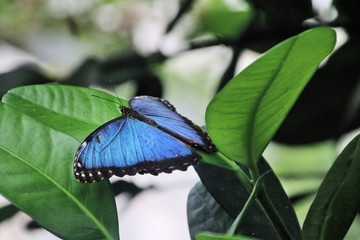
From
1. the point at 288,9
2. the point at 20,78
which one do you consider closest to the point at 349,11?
the point at 288,9

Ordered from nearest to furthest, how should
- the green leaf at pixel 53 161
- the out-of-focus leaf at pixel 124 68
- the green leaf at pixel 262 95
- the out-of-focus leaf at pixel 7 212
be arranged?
the green leaf at pixel 262 95
the green leaf at pixel 53 161
the out-of-focus leaf at pixel 7 212
the out-of-focus leaf at pixel 124 68

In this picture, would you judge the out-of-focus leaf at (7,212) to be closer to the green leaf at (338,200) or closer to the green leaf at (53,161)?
the green leaf at (53,161)

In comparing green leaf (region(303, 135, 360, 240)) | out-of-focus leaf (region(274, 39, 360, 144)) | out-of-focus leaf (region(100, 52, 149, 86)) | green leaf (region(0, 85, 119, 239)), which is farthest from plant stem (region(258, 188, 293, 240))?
out-of-focus leaf (region(100, 52, 149, 86))

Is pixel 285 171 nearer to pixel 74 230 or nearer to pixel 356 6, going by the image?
pixel 356 6

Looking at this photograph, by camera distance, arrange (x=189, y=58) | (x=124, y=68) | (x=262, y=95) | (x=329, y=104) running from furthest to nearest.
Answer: (x=189, y=58)
(x=124, y=68)
(x=329, y=104)
(x=262, y=95)

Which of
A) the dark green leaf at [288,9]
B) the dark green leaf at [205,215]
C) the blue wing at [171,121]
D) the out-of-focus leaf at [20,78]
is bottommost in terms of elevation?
the dark green leaf at [205,215]

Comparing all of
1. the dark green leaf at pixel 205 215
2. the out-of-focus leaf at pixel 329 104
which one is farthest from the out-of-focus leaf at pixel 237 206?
the out-of-focus leaf at pixel 329 104

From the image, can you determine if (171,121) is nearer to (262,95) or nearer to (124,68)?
(262,95)

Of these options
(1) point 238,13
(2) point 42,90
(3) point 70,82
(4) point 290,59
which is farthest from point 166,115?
(1) point 238,13
